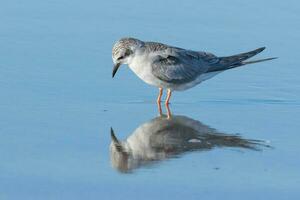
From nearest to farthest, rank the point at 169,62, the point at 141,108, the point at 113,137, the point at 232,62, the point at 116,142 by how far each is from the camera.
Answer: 1. the point at 116,142
2. the point at 113,137
3. the point at 141,108
4. the point at 169,62
5. the point at 232,62

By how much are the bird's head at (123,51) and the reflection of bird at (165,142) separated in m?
1.17

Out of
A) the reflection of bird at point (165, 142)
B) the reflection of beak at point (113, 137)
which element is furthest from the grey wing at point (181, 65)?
the reflection of beak at point (113, 137)

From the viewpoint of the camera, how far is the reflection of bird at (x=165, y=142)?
7.95 metres

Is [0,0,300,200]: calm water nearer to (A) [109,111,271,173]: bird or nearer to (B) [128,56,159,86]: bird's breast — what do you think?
(A) [109,111,271,173]: bird

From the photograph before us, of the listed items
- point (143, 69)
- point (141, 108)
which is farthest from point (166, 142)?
point (143, 69)

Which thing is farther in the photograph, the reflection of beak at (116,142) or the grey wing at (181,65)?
the grey wing at (181,65)

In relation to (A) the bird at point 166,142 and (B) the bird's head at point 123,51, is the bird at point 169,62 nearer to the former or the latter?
(B) the bird's head at point 123,51

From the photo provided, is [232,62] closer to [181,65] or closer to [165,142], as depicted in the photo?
[181,65]

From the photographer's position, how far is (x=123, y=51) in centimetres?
1014

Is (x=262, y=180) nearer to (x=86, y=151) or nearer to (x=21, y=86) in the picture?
(x=86, y=151)

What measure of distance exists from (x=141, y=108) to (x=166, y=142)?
1167 millimetres

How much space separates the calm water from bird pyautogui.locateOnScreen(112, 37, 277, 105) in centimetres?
17

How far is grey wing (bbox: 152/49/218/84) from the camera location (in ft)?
33.8

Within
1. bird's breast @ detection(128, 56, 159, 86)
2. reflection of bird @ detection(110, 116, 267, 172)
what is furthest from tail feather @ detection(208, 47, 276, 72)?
reflection of bird @ detection(110, 116, 267, 172)
